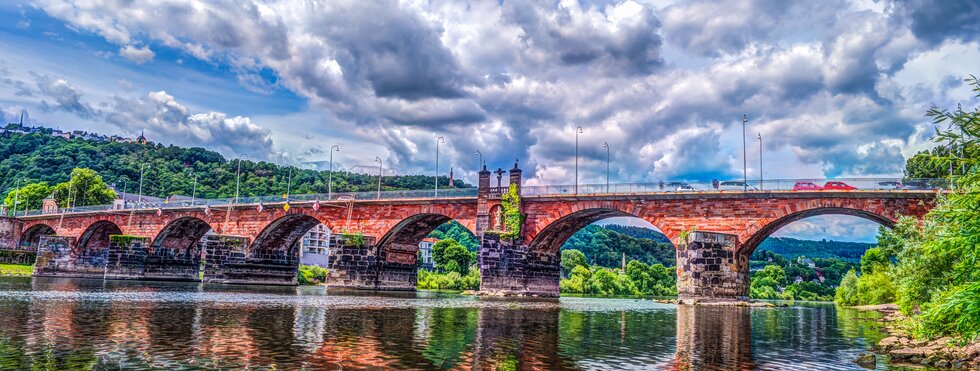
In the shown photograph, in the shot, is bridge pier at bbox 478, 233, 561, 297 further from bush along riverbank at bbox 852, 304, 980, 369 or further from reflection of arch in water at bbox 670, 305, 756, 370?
bush along riverbank at bbox 852, 304, 980, 369

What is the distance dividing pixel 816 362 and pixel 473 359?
25.5 feet

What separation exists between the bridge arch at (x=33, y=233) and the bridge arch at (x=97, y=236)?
8.29 m

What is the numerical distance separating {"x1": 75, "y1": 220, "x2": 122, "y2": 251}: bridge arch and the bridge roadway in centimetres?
15

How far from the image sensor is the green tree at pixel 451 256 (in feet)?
319

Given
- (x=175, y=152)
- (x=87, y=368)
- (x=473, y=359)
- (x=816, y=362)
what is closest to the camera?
(x=87, y=368)

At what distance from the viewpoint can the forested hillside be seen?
364ft

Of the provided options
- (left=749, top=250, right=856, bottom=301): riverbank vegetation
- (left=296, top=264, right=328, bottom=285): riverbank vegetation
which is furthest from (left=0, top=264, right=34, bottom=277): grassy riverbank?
(left=749, top=250, right=856, bottom=301): riverbank vegetation

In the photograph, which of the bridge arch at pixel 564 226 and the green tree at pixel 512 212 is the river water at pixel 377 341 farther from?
the green tree at pixel 512 212

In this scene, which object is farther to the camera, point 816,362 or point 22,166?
point 22,166

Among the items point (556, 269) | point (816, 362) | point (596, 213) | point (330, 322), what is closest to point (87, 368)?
point (330, 322)

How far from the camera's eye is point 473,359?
13.2 metres

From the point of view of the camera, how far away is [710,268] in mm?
38688

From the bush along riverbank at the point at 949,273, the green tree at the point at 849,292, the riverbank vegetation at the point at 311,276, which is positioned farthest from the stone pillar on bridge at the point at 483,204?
the riverbank vegetation at the point at 311,276

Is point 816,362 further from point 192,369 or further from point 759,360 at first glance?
point 192,369
